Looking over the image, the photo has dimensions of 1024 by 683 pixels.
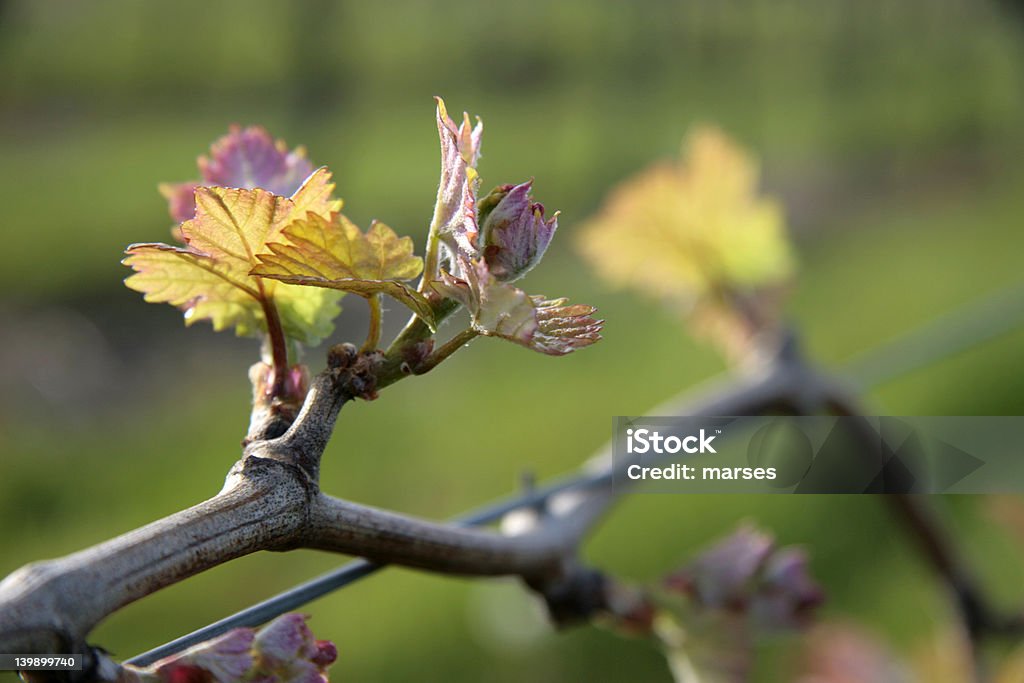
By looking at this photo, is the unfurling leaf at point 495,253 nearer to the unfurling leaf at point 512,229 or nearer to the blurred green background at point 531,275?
the unfurling leaf at point 512,229

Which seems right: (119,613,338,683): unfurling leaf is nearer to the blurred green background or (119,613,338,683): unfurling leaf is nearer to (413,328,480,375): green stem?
(413,328,480,375): green stem

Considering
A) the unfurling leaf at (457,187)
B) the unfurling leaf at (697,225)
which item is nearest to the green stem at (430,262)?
the unfurling leaf at (457,187)

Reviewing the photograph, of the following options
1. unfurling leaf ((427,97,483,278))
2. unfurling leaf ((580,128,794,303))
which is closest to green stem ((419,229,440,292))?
unfurling leaf ((427,97,483,278))

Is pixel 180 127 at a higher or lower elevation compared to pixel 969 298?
higher

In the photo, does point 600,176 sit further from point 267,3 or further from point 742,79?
point 267,3

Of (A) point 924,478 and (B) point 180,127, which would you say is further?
(B) point 180,127

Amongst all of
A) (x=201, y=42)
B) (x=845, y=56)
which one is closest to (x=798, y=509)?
(x=845, y=56)
